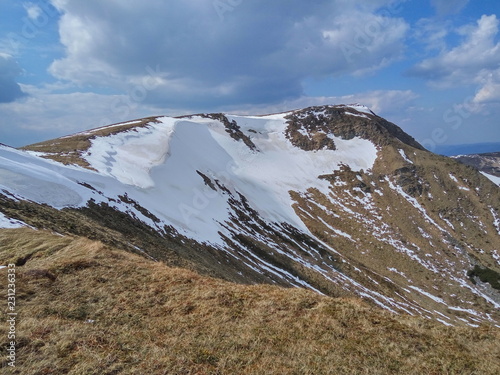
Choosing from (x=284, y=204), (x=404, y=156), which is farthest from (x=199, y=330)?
(x=404, y=156)

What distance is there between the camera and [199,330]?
1014 cm

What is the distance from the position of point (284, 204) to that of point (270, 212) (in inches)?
537

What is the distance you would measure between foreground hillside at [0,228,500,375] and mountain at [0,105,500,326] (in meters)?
4.29

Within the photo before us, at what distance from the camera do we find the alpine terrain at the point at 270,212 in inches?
786

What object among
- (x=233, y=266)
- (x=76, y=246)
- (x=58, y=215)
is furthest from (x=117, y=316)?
(x=233, y=266)

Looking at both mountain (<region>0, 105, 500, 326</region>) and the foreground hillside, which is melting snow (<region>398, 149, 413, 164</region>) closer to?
mountain (<region>0, 105, 500, 326</region>)

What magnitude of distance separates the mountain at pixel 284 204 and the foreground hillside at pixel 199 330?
4.29 m

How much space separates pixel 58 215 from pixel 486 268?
→ 91418 millimetres

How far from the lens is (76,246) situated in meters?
15.9

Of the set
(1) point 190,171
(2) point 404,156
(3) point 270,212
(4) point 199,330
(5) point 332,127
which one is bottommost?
(3) point 270,212

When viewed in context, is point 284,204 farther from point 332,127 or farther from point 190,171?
point 332,127

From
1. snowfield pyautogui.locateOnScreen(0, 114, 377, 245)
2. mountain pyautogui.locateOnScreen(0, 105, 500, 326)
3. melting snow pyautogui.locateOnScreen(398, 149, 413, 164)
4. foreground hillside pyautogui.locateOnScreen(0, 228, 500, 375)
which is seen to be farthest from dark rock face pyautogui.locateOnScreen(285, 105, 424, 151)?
foreground hillside pyautogui.locateOnScreen(0, 228, 500, 375)

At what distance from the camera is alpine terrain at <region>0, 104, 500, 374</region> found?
20.0 meters

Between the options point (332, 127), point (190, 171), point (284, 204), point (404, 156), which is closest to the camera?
point (190, 171)
